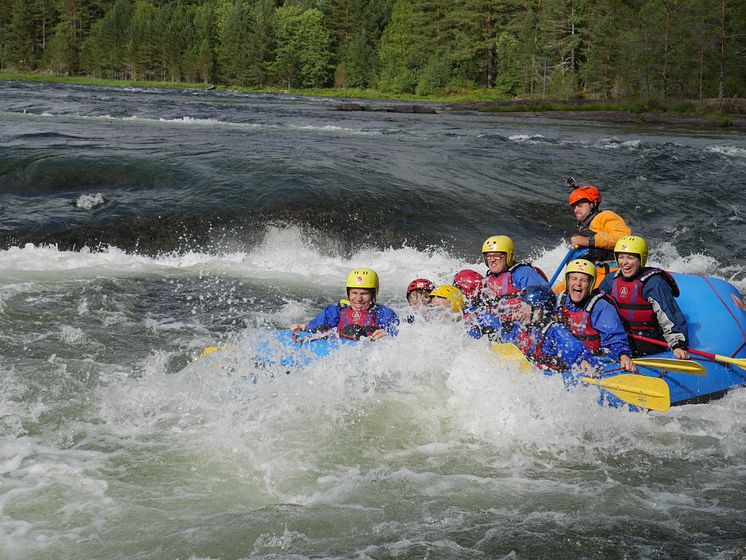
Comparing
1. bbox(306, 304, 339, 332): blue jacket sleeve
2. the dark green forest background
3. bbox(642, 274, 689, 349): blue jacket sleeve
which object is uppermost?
the dark green forest background

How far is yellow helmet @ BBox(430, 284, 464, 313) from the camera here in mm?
7448

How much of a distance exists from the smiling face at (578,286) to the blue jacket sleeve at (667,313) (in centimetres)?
71

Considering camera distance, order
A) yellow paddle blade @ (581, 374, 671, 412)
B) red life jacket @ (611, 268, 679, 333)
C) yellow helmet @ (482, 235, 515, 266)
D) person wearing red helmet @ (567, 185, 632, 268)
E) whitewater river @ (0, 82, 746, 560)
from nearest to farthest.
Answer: whitewater river @ (0, 82, 746, 560) < yellow paddle blade @ (581, 374, 671, 412) < red life jacket @ (611, 268, 679, 333) < yellow helmet @ (482, 235, 515, 266) < person wearing red helmet @ (567, 185, 632, 268)

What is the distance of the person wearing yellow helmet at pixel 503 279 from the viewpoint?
7.32 meters

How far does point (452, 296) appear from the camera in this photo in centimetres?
750

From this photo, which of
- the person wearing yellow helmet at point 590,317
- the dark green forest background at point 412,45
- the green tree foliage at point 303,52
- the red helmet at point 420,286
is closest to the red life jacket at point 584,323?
the person wearing yellow helmet at point 590,317

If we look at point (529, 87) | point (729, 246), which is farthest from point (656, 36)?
point (729, 246)

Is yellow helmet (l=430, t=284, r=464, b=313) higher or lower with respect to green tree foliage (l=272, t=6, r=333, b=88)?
Answer: lower

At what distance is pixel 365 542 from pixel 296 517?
56cm

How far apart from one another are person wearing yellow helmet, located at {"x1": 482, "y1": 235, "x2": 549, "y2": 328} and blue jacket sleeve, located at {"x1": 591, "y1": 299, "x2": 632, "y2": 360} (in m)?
0.75

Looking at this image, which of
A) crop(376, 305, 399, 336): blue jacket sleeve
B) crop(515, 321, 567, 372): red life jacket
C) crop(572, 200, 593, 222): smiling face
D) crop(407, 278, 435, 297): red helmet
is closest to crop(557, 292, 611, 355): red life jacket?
crop(515, 321, 567, 372): red life jacket

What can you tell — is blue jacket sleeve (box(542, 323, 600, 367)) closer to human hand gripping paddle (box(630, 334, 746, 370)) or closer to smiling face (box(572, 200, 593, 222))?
human hand gripping paddle (box(630, 334, 746, 370))

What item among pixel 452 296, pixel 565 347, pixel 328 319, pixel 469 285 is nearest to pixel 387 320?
pixel 328 319

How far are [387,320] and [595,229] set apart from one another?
3.27 m
